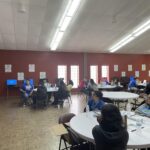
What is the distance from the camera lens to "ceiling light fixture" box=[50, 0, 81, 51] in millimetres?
5438

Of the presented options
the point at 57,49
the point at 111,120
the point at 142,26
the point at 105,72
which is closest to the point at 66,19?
the point at 142,26

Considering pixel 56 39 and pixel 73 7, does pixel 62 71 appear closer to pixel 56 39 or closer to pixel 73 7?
pixel 56 39

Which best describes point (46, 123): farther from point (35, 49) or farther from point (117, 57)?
point (117, 57)

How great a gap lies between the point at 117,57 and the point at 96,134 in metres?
11.5

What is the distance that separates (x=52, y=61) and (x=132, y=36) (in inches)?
198

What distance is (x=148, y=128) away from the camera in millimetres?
2301

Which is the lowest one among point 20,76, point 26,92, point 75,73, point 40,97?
point 40,97

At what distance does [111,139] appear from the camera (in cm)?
162

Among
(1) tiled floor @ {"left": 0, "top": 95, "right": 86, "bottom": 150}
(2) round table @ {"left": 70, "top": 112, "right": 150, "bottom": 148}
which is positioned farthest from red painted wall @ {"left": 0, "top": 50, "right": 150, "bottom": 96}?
(2) round table @ {"left": 70, "top": 112, "right": 150, "bottom": 148}

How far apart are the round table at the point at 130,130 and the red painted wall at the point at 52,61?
8.56m

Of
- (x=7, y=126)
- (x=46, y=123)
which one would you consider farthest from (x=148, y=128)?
(x=7, y=126)

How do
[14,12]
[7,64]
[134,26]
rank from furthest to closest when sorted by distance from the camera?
[7,64], [134,26], [14,12]

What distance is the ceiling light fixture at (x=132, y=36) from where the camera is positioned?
25.8 ft

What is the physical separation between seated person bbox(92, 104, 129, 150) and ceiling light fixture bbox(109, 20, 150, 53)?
22.3 feet
